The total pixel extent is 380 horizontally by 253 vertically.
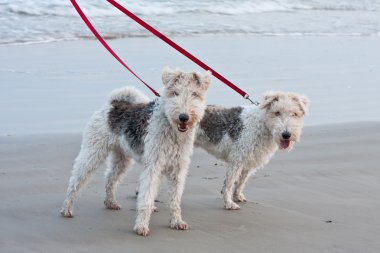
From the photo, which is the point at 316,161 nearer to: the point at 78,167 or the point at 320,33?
the point at 78,167

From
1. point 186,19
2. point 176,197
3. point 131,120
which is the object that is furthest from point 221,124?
point 186,19

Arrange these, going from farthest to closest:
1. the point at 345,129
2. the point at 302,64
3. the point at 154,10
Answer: the point at 154,10 → the point at 302,64 → the point at 345,129

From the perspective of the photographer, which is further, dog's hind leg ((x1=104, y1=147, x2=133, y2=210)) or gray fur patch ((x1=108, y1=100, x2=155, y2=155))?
dog's hind leg ((x1=104, y1=147, x2=133, y2=210))

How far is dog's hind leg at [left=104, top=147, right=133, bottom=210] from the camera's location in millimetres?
6367

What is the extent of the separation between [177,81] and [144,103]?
0.83 meters

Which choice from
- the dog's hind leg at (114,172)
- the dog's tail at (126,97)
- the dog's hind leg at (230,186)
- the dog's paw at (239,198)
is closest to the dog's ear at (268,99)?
the dog's hind leg at (230,186)

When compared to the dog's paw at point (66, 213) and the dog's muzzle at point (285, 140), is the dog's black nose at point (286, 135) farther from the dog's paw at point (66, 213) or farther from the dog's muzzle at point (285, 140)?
the dog's paw at point (66, 213)

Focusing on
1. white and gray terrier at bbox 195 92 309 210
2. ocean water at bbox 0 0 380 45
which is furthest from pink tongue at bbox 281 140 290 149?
ocean water at bbox 0 0 380 45

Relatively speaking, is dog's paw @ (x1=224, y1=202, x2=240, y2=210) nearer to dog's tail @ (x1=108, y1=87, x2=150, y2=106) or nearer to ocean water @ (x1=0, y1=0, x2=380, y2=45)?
dog's tail @ (x1=108, y1=87, x2=150, y2=106)

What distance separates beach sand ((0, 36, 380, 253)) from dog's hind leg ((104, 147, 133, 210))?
0.42 ft

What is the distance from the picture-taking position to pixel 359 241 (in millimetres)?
5512

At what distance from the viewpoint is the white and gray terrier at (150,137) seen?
5410 mm

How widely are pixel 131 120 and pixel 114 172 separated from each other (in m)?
Answer: 0.79

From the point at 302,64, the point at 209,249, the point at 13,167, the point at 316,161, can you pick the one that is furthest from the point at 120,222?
the point at 302,64
